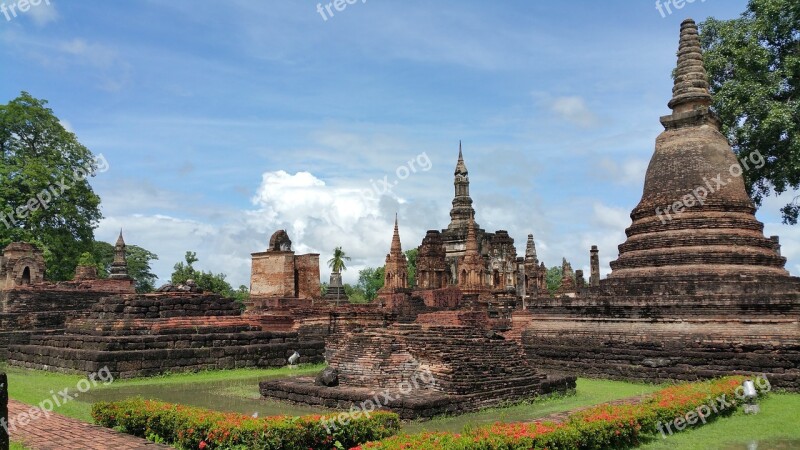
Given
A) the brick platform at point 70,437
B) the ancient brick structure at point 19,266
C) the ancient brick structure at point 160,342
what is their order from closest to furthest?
the brick platform at point 70,437, the ancient brick structure at point 160,342, the ancient brick structure at point 19,266

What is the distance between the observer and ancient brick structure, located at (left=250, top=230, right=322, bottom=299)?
2516 cm

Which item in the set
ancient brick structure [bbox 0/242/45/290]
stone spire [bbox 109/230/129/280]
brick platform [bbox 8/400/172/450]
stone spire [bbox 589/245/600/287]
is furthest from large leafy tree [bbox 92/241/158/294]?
brick platform [bbox 8/400/172/450]

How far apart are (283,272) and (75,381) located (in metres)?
11.2

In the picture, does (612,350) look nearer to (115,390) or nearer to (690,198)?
(690,198)

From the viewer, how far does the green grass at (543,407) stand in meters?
10.2

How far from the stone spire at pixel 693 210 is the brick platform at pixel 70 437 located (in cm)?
1408

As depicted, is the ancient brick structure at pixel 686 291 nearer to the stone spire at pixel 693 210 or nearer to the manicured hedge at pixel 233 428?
the stone spire at pixel 693 210

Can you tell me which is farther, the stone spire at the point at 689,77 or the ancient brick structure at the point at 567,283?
the ancient brick structure at the point at 567,283

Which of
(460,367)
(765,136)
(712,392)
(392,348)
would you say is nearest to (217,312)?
(392,348)

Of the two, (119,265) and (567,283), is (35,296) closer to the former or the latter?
(119,265)

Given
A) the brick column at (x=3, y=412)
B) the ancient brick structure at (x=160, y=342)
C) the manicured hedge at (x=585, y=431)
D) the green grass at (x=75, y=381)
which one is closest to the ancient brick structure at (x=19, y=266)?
the ancient brick structure at (x=160, y=342)

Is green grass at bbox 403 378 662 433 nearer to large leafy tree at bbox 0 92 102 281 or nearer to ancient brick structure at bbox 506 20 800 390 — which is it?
ancient brick structure at bbox 506 20 800 390

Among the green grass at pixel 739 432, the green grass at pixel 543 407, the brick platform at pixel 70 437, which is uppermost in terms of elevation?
the brick platform at pixel 70 437

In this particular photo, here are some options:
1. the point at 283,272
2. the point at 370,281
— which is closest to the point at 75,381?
the point at 283,272
